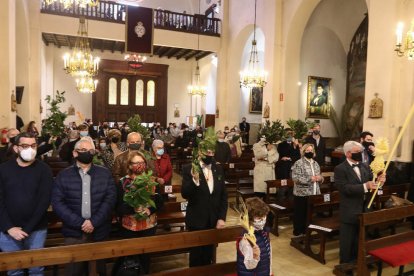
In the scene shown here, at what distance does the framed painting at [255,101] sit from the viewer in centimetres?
1856

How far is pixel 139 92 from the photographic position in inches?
858

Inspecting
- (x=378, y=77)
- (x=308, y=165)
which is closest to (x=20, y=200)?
(x=308, y=165)

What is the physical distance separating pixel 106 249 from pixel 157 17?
1431 centimetres

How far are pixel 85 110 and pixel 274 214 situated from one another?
17.0 metres

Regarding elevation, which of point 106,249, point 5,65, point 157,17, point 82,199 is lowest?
point 106,249

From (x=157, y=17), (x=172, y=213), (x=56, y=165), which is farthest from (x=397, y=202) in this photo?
(x=157, y=17)

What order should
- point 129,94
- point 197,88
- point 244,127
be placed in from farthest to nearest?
point 129,94 < point 197,88 < point 244,127

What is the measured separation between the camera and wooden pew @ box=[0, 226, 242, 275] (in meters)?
2.69

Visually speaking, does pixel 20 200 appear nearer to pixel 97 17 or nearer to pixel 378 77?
pixel 378 77

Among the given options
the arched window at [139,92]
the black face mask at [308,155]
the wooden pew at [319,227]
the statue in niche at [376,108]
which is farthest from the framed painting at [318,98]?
the arched window at [139,92]

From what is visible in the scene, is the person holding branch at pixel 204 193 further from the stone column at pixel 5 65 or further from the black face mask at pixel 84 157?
the stone column at pixel 5 65

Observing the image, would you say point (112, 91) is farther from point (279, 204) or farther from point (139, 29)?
point (279, 204)

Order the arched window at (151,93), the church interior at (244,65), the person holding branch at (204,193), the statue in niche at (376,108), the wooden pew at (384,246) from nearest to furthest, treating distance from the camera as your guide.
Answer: the person holding branch at (204,193)
the wooden pew at (384,246)
the church interior at (244,65)
the statue in niche at (376,108)
the arched window at (151,93)

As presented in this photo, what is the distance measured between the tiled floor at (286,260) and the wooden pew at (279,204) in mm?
350
